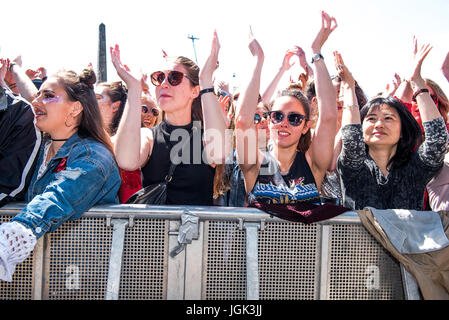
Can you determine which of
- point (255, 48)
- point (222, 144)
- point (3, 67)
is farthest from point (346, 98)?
point (3, 67)

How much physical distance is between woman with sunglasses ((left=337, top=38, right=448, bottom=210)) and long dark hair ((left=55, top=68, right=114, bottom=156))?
5.69 feet

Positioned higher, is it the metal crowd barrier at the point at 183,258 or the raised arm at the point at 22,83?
the raised arm at the point at 22,83

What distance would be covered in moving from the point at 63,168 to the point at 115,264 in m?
0.72

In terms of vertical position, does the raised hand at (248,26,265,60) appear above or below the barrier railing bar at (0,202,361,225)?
above

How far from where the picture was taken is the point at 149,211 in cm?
235

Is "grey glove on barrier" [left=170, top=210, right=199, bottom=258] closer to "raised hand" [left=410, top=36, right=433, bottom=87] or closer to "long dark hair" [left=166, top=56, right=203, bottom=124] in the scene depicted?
"long dark hair" [left=166, top=56, right=203, bottom=124]

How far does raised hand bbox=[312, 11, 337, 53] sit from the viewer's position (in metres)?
3.23

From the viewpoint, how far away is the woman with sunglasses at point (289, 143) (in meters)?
2.86

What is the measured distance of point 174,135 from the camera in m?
3.17

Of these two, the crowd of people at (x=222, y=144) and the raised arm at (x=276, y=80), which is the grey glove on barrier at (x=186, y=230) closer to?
the crowd of people at (x=222, y=144)

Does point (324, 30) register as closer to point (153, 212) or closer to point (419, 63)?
point (419, 63)

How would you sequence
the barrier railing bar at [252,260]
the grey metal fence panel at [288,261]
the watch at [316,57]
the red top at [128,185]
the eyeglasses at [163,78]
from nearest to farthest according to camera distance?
the barrier railing bar at [252,260], the grey metal fence panel at [288,261], the watch at [316,57], the eyeglasses at [163,78], the red top at [128,185]

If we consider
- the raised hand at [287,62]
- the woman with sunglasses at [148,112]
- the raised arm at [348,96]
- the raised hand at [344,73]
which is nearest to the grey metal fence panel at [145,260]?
the raised arm at [348,96]

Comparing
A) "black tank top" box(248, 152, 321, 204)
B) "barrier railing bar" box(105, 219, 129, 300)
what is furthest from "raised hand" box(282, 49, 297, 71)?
"barrier railing bar" box(105, 219, 129, 300)
